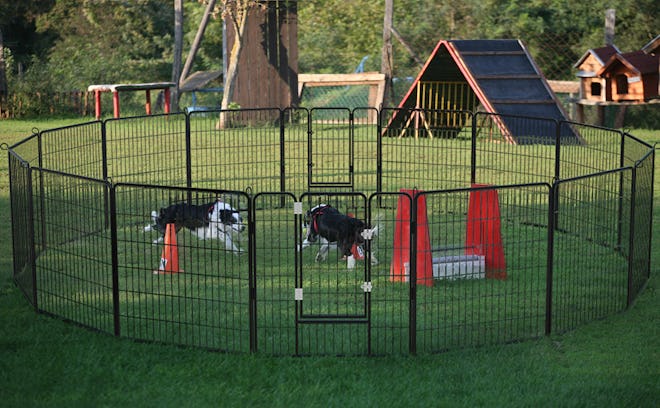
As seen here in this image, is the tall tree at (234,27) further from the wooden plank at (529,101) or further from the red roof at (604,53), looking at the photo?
the red roof at (604,53)

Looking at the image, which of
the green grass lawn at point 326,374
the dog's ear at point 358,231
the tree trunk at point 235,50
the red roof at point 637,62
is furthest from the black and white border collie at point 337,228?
the tree trunk at point 235,50

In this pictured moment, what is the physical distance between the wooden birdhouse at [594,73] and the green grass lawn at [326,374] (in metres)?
11.6

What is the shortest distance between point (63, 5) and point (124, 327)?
2650 cm

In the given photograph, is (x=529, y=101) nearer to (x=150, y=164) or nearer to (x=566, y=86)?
(x=566, y=86)

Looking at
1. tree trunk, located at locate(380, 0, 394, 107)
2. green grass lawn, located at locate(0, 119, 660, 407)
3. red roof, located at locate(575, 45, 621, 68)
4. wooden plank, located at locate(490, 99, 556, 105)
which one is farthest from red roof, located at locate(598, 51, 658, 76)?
green grass lawn, located at locate(0, 119, 660, 407)

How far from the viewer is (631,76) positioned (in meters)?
18.5

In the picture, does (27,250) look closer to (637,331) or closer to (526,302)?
(526,302)

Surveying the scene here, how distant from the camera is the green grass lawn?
653 centimetres

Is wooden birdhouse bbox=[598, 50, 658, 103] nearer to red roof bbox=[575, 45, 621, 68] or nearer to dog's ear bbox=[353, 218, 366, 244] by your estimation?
red roof bbox=[575, 45, 621, 68]

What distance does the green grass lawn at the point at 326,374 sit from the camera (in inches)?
257

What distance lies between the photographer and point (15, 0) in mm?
30875

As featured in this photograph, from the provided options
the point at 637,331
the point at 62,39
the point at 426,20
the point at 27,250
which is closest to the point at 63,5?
the point at 62,39

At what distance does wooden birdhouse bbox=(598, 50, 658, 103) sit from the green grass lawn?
36.6ft

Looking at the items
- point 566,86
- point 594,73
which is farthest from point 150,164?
point 566,86
